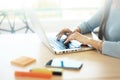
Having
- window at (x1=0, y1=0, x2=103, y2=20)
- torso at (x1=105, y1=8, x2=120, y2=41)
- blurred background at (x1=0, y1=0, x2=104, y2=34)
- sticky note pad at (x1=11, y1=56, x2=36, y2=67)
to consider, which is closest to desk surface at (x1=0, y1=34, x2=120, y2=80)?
sticky note pad at (x1=11, y1=56, x2=36, y2=67)

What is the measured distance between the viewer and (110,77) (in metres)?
0.92

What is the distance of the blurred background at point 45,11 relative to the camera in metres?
3.84

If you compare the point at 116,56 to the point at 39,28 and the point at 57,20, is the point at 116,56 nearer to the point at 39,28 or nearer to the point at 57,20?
the point at 39,28

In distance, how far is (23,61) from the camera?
108 centimetres

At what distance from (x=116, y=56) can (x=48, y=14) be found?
10.1 ft

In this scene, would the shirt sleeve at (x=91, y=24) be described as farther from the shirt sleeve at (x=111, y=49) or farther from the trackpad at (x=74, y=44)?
the shirt sleeve at (x=111, y=49)

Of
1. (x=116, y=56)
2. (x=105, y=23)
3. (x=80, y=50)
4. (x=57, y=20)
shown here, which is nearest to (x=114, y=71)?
(x=116, y=56)

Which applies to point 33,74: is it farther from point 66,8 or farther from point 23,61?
point 66,8

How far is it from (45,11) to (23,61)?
3131mm

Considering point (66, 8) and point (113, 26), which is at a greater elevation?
point (113, 26)

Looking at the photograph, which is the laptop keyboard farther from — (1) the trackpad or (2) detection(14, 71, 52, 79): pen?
(2) detection(14, 71, 52, 79): pen

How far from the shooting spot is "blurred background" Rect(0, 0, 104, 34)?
384cm

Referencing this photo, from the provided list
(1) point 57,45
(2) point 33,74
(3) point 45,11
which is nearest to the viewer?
(2) point 33,74

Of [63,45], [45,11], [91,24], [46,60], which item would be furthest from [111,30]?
[45,11]
